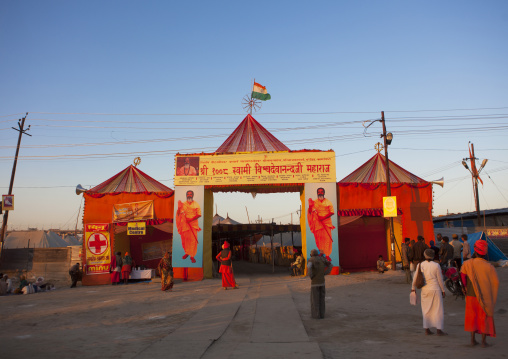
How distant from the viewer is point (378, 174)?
20.2 meters

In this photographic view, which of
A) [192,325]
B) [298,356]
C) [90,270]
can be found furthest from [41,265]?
[298,356]

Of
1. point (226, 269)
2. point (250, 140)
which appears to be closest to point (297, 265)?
point (226, 269)

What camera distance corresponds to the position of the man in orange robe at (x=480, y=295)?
227 inches

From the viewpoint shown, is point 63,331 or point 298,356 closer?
point 298,356

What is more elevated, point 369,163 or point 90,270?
point 369,163

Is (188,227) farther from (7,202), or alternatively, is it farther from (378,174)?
(7,202)

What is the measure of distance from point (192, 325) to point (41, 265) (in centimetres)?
1699

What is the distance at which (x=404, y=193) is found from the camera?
1917 centimetres

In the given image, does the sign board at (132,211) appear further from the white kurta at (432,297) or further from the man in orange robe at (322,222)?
the white kurta at (432,297)

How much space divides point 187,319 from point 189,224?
993 cm

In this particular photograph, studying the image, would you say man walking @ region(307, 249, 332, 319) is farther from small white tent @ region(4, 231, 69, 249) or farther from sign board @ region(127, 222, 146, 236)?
small white tent @ region(4, 231, 69, 249)

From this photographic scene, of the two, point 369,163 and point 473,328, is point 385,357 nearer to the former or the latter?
point 473,328

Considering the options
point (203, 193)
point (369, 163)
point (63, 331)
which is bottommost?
point (63, 331)

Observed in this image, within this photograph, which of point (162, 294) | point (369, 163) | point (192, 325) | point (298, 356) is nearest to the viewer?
point (298, 356)
